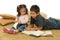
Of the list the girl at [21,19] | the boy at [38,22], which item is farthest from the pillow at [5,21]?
the boy at [38,22]

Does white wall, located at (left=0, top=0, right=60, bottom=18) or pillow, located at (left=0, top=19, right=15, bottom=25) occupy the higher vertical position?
white wall, located at (left=0, top=0, right=60, bottom=18)

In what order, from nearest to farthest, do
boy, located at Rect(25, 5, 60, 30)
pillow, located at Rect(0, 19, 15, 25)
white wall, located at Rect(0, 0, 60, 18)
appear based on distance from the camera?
boy, located at Rect(25, 5, 60, 30), pillow, located at Rect(0, 19, 15, 25), white wall, located at Rect(0, 0, 60, 18)

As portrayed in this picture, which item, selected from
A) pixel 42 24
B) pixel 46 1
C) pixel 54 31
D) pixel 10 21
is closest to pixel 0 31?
pixel 10 21

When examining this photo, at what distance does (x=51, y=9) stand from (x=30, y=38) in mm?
935

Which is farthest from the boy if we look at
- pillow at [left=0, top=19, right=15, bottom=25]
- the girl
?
pillow at [left=0, top=19, right=15, bottom=25]

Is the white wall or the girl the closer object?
the girl

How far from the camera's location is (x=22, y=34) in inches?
75.9

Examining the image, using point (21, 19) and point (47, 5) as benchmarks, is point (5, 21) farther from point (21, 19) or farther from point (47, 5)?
point (47, 5)

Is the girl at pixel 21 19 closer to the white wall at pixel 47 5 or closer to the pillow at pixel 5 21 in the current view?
the pillow at pixel 5 21

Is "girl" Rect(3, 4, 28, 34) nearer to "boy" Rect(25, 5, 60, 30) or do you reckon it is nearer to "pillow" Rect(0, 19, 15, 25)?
"boy" Rect(25, 5, 60, 30)

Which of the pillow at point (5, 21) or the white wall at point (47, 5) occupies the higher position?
the white wall at point (47, 5)

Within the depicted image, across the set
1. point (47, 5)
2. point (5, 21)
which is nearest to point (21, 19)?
point (5, 21)

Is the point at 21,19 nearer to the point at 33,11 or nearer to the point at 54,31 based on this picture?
the point at 33,11

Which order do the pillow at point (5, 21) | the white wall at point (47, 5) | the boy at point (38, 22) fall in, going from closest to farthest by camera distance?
the boy at point (38, 22)
the pillow at point (5, 21)
the white wall at point (47, 5)
